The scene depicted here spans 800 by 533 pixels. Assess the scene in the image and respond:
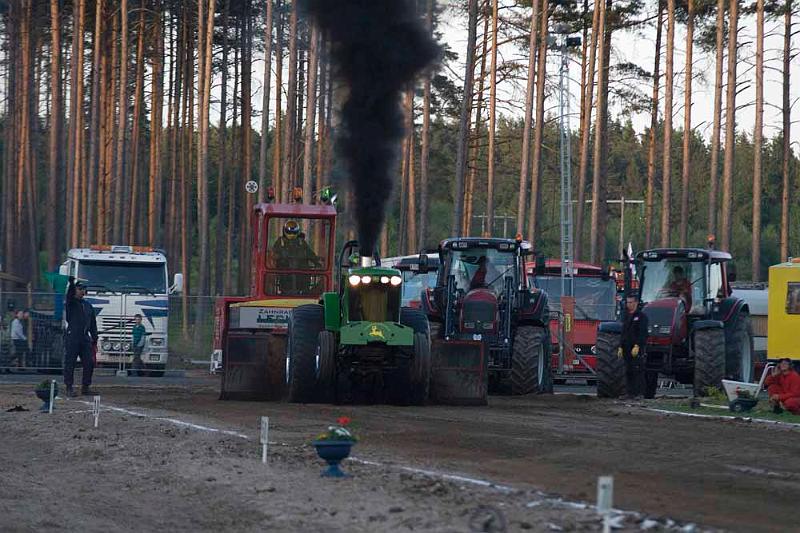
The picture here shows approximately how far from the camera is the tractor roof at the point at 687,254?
2408cm

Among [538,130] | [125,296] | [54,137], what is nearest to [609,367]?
[125,296]

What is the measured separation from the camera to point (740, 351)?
79.9 feet

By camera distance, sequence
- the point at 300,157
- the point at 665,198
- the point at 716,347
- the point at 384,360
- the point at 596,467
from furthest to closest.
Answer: the point at 300,157, the point at 665,198, the point at 716,347, the point at 384,360, the point at 596,467

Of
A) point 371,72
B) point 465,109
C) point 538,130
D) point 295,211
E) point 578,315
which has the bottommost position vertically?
point 578,315

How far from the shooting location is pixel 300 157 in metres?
57.3

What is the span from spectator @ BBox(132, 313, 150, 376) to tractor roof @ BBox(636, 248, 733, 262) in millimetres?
14350

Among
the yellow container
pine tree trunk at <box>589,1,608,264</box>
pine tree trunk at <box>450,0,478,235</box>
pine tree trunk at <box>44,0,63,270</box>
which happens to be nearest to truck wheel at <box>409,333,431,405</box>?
the yellow container

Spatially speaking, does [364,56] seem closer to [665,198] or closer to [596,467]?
[596,467]

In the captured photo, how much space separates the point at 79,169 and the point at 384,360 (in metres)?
38.2

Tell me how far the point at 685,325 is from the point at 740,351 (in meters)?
Answer: 1.35

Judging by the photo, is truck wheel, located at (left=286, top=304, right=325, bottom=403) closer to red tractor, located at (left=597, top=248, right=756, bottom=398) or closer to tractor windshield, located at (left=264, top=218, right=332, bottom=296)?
tractor windshield, located at (left=264, top=218, right=332, bottom=296)

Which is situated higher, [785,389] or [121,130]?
[121,130]

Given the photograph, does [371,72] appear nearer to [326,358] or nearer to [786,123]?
[326,358]

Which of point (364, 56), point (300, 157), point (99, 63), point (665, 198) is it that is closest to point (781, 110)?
point (665, 198)
